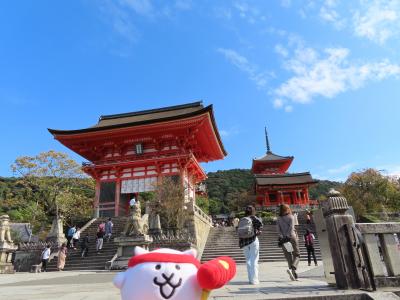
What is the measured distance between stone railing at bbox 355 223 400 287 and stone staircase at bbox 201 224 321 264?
34.2 feet

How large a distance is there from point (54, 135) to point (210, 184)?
4852cm

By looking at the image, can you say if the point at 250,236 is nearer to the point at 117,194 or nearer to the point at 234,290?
the point at 234,290

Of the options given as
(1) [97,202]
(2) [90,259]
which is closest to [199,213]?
(2) [90,259]

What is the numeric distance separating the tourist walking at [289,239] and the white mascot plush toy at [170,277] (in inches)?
158

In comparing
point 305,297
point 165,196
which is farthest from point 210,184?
point 305,297

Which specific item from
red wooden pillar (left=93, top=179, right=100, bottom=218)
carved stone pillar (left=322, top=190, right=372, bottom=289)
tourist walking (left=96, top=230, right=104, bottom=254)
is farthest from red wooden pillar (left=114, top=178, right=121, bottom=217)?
carved stone pillar (left=322, top=190, right=372, bottom=289)

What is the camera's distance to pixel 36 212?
27578 mm

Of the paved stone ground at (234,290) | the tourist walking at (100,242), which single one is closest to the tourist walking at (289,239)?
the paved stone ground at (234,290)

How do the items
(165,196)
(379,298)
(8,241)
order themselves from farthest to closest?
(165,196) → (8,241) → (379,298)

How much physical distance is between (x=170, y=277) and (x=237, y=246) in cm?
1522

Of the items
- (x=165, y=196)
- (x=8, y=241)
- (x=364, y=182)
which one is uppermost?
(x=364, y=182)

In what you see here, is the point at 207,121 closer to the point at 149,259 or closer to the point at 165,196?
the point at 165,196

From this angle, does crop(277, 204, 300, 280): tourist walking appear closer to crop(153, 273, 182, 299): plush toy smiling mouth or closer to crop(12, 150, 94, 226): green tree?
crop(153, 273, 182, 299): plush toy smiling mouth

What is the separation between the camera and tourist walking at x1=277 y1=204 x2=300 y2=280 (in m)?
5.88
